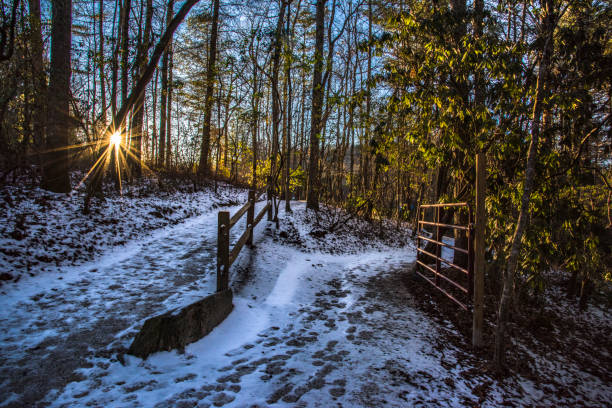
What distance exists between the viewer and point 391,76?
5262 millimetres

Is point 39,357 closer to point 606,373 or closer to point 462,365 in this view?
point 462,365

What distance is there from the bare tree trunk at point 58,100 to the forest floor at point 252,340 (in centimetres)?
94

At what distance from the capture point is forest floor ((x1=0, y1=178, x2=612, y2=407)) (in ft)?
8.69

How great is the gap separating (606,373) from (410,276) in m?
3.64

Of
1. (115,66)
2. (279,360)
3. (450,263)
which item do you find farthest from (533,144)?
(115,66)

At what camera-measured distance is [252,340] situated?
3721 mm

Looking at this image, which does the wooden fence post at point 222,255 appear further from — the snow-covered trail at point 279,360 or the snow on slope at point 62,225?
the snow on slope at point 62,225

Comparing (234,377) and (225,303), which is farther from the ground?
(225,303)

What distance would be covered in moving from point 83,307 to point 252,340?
229 cm

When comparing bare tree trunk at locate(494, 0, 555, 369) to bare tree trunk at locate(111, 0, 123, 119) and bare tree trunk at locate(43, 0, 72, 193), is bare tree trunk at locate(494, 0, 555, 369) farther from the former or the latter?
bare tree trunk at locate(111, 0, 123, 119)

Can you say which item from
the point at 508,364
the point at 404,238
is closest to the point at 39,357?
the point at 508,364

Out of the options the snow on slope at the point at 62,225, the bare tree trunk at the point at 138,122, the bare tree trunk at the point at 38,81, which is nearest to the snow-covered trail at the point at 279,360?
the snow on slope at the point at 62,225

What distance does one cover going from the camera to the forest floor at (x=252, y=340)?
8.69 ft

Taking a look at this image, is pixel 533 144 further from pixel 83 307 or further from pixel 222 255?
pixel 83 307
